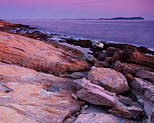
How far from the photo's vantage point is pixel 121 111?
5.14 metres

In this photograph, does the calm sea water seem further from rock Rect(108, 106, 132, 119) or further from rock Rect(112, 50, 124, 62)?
rock Rect(108, 106, 132, 119)

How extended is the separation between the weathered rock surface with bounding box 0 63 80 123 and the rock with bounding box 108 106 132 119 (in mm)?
1518

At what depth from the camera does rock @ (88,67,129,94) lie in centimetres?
713

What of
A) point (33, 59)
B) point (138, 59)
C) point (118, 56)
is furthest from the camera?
point (118, 56)

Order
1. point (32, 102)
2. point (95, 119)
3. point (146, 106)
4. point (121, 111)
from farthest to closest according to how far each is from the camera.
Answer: point (146, 106) → point (121, 111) → point (32, 102) → point (95, 119)

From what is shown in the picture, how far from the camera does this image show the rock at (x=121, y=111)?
199 inches

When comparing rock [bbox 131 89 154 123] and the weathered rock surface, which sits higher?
the weathered rock surface

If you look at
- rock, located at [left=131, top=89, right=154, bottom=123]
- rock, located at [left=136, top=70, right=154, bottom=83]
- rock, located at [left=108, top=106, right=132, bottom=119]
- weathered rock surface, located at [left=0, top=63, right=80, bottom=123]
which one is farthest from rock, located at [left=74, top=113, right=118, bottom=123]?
rock, located at [left=136, top=70, right=154, bottom=83]

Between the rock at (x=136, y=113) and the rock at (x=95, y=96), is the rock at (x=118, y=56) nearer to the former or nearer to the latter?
the rock at (x=95, y=96)

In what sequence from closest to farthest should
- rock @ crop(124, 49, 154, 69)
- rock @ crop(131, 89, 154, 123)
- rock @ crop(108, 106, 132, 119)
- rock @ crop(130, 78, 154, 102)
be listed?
rock @ crop(131, 89, 154, 123)
rock @ crop(108, 106, 132, 119)
rock @ crop(130, 78, 154, 102)
rock @ crop(124, 49, 154, 69)

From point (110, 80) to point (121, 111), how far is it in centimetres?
253

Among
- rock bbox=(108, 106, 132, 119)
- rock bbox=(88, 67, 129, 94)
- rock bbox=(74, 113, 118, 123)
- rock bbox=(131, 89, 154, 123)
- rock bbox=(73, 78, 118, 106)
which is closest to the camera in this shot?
rock bbox=(74, 113, 118, 123)

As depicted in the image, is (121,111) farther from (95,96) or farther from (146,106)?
(146,106)

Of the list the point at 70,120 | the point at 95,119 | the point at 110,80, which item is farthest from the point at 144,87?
the point at 70,120
